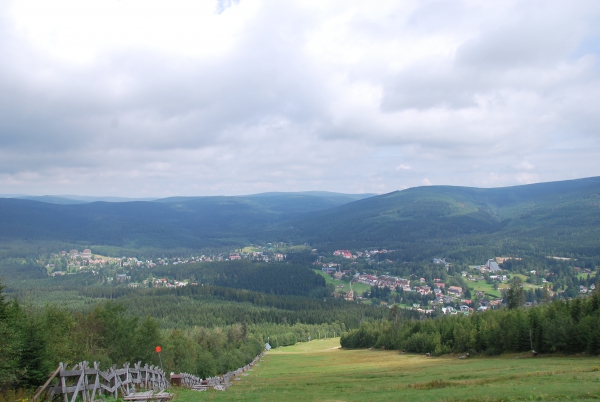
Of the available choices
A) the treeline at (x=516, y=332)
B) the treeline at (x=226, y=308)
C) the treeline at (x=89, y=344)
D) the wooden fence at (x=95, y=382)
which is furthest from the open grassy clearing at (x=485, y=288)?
the wooden fence at (x=95, y=382)

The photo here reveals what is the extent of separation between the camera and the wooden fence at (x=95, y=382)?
574 inches

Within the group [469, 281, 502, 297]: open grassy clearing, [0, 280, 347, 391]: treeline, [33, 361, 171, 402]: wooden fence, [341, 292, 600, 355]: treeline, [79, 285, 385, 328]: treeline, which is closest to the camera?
[33, 361, 171, 402]: wooden fence

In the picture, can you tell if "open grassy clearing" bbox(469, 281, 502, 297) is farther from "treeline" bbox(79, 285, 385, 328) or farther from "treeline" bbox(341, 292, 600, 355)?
"treeline" bbox(341, 292, 600, 355)

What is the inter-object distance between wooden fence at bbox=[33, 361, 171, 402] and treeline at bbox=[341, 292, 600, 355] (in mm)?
42529

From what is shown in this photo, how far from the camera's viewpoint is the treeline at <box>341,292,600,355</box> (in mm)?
41938

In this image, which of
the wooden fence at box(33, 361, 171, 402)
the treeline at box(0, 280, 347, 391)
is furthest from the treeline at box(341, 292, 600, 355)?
the wooden fence at box(33, 361, 171, 402)

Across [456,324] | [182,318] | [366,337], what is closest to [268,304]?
[182,318]

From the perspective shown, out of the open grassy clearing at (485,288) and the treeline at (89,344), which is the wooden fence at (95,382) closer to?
the treeline at (89,344)

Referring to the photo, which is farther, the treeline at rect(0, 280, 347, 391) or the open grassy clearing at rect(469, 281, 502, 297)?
the open grassy clearing at rect(469, 281, 502, 297)

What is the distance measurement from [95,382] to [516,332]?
167 ft

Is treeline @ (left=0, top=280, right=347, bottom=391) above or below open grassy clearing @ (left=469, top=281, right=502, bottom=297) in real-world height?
above

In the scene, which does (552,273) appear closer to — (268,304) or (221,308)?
(268,304)

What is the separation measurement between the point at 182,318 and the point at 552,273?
180324 mm

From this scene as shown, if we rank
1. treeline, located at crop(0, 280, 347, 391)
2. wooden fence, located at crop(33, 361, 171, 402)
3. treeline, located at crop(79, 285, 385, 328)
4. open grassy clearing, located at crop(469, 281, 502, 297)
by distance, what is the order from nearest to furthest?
wooden fence, located at crop(33, 361, 171, 402) → treeline, located at crop(0, 280, 347, 391) → treeline, located at crop(79, 285, 385, 328) → open grassy clearing, located at crop(469, 281, 502, 297)
